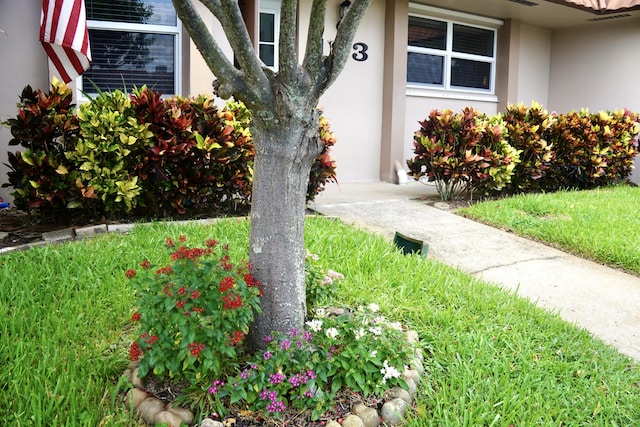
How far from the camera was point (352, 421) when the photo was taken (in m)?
2.31

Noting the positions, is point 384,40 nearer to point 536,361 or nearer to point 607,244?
point 607,244

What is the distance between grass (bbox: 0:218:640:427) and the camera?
240cm

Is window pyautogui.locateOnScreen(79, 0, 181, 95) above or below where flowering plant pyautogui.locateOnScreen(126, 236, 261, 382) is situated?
above

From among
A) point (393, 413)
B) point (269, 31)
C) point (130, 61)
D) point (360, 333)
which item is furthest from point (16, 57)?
point (393, 413)

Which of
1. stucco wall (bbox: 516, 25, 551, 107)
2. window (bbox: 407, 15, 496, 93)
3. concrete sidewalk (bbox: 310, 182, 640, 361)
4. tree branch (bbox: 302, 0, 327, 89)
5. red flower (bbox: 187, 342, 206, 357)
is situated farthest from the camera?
stucco wall (bbox: 516, 25, 551, 107)

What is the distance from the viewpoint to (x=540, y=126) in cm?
767

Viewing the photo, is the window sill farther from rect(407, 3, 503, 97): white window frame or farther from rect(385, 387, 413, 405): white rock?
rect(385, 387, 413, 405): white rock

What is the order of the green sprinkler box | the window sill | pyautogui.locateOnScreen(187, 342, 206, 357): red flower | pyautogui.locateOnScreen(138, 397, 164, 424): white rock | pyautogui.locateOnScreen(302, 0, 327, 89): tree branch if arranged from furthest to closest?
the window sill < the green sprinkler box < pyautogui.locateOnScreen(302, 0, 327, 89): tree branch < pyautogui.locateOnScreen(138, 397, 164, 424): white rock < pyautogui.locateOnScreen(187, 342, 206, 357): red flower

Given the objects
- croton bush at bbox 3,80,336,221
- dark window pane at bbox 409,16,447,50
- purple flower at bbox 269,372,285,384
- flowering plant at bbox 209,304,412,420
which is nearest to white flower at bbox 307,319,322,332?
flowering plant at bbox 209,304,412,420

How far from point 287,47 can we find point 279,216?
0.79m

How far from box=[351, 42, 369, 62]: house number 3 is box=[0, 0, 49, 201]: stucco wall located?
14.5 feet

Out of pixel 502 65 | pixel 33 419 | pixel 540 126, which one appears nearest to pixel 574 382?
pixel 33 419

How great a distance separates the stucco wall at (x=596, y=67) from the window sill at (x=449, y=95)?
1.73 m

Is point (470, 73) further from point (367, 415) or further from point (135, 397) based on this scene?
point (135, 397)
